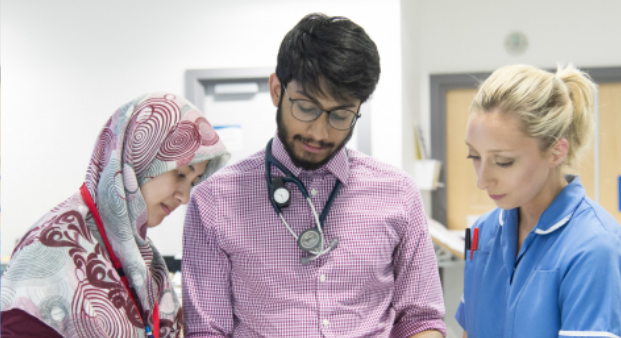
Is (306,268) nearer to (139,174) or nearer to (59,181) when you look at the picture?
(139,174)

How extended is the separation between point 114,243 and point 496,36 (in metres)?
3.56

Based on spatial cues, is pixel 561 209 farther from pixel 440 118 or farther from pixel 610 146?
pixel 610 146

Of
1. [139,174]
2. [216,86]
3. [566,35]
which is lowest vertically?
[139,174]

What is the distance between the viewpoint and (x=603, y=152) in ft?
12.7

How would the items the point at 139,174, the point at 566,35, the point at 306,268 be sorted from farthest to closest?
1. the point at 566,35
2. the point at 306,268
3. the point at 139,174

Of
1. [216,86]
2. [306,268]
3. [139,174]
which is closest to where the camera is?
[139,174]

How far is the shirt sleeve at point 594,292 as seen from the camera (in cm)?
98

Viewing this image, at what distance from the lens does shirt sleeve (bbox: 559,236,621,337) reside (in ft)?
3.23

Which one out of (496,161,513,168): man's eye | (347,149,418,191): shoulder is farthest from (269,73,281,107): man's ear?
(496,161,513,168): man's eye

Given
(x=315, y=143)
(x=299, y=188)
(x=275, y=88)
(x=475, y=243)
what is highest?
(x=275, y=88)

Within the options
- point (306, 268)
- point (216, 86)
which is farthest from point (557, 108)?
point (216, 86)

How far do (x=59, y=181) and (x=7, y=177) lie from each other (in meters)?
0.30

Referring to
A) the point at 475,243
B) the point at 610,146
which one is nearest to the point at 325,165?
the point at 475,243

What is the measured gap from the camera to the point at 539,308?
1.08m
